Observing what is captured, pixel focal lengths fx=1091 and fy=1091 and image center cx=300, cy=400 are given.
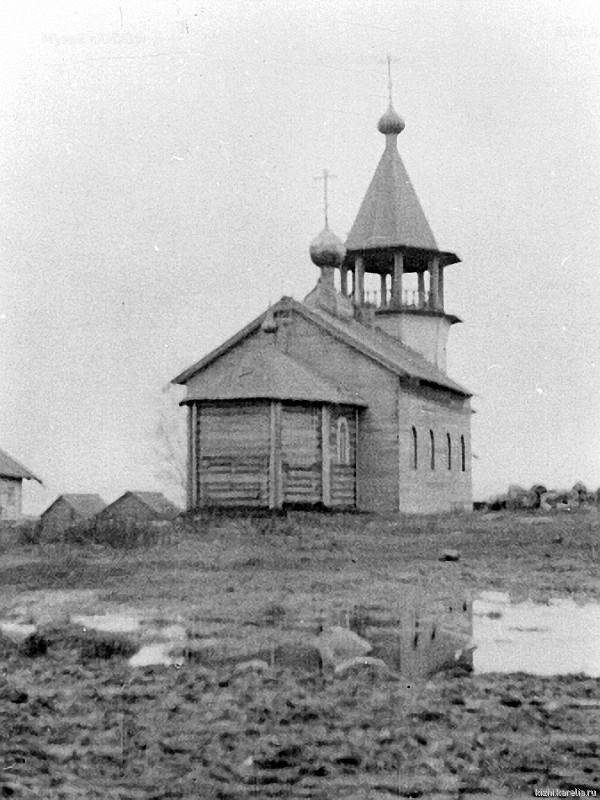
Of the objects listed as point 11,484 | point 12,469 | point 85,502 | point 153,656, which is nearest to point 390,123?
point 12,469

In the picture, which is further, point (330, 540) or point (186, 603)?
point (330, 540)

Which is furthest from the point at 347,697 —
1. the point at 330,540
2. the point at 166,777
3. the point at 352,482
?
the point at 352,482

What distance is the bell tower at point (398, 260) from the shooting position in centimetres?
3444

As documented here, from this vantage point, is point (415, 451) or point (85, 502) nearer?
point (415, 451)

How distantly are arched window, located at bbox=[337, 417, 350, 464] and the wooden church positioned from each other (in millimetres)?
29

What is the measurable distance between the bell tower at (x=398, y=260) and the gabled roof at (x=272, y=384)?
7.55 m

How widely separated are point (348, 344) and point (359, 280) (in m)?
6.80

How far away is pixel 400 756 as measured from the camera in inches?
222

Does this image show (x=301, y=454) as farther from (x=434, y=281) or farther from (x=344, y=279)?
(x=434, y=281)

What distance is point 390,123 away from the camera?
36.1m

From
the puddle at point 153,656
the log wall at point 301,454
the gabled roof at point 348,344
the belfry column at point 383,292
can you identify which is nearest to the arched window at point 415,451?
the gabled roof at point 348,344

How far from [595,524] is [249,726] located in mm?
17073

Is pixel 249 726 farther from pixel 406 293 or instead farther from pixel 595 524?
pixel 406 293

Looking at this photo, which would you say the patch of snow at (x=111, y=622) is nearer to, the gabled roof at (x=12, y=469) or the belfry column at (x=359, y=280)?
the belfry column at (x=359, y=280)
